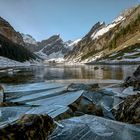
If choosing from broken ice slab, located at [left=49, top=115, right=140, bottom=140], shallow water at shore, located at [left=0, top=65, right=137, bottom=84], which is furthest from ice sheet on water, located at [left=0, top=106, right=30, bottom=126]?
shallow water at shore, located at [left=0, top=65, right=137, bottom=84]

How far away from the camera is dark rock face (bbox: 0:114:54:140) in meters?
9.16

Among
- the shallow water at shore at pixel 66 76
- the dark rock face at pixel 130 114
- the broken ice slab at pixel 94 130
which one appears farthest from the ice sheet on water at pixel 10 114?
the shallow water at shore at pixel 66 76

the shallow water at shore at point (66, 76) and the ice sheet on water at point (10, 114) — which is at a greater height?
the shallow water at shore at point (66, 76)

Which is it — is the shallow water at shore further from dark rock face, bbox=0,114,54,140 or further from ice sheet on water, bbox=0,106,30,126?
dark rock face, bbox=0,114,54,140

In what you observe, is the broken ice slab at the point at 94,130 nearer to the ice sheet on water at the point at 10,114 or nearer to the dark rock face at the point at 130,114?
the dark rock face at the point at 130,114

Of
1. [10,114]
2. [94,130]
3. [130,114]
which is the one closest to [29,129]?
[94,130]

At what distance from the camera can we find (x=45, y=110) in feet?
50.5

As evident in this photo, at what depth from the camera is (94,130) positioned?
36.1 ft

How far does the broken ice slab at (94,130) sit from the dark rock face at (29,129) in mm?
392

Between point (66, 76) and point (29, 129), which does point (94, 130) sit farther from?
point (66, 76)

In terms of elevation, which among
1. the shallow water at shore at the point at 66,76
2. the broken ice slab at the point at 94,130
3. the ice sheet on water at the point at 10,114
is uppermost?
the shallow water at shore at the point at 66,76

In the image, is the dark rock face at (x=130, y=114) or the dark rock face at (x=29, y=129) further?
the dark rock face at (x=130, y=114)

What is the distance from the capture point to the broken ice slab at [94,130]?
10.3 meters

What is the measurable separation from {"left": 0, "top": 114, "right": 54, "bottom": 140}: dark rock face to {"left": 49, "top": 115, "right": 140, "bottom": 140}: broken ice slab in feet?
1.29
